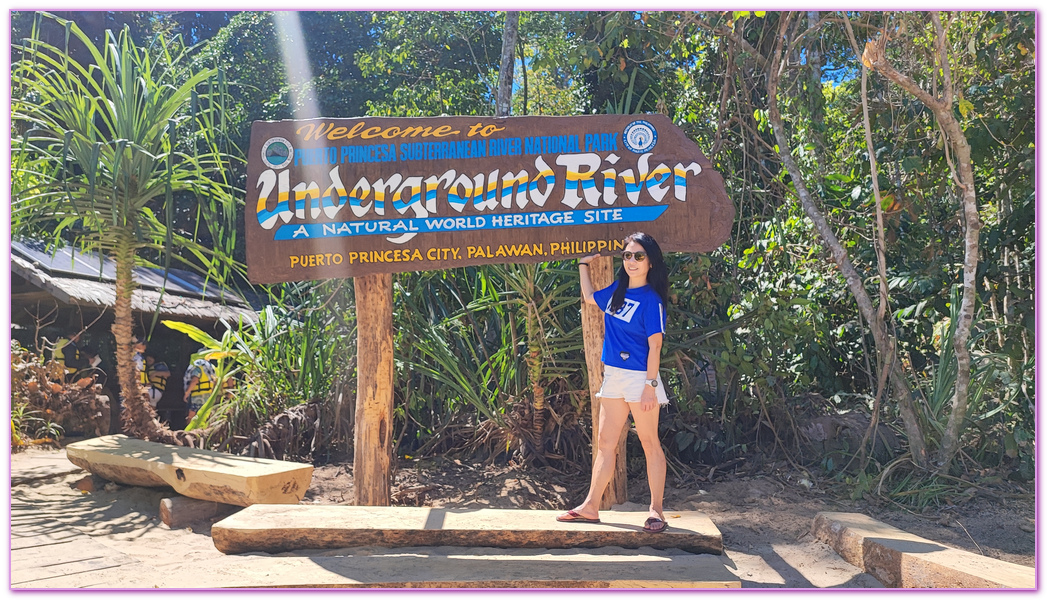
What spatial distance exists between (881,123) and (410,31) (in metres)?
6.22

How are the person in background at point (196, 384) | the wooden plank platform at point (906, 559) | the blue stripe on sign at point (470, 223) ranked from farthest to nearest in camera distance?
1. the person in background at point (196, 384)
2. the blue stripe on sign at point (470, 223)
3. the wooden plank platform at point (906, 559)

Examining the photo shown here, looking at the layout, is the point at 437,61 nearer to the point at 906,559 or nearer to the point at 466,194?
the point at 466,194

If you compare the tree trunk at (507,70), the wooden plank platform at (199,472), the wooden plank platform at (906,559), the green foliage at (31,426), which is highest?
the tree trunk at (507,70)

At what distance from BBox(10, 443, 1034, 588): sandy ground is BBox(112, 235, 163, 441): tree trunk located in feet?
1.47

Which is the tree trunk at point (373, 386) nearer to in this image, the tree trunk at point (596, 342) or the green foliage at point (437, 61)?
the tree trunk at point (596, 342)

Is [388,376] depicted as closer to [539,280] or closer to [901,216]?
[539,280]

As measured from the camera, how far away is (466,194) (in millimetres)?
3957

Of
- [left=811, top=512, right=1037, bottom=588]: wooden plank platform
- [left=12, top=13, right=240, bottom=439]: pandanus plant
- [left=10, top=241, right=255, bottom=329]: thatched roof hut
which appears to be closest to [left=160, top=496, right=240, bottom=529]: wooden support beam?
[left=12, top=13, right=240, bottom=439]: pandanus plant

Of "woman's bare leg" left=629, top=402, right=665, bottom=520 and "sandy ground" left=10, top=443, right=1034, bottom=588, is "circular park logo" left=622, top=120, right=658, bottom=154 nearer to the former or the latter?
"woman's bare leg" left=629, top=402, right=665, bottom=520

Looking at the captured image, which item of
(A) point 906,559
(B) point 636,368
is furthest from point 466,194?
(A) point 906,559

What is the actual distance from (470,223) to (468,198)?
13 centimetres

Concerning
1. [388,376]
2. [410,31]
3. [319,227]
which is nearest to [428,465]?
[388,376]

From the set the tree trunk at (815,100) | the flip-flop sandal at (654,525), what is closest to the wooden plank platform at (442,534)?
the flip-flop sandal at (654,525)

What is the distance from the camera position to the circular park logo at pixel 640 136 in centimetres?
398
